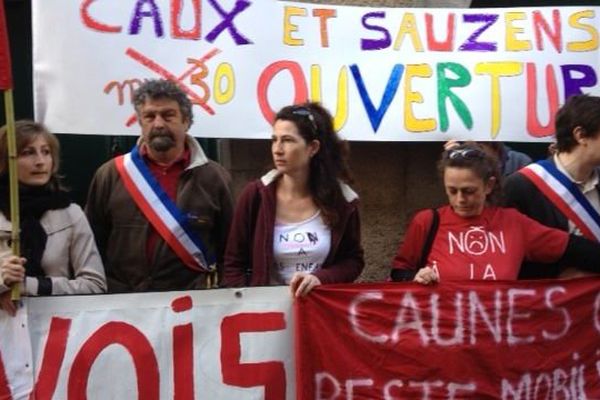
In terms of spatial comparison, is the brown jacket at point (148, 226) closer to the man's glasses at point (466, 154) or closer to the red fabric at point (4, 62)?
the red fabric at point (4, 62)

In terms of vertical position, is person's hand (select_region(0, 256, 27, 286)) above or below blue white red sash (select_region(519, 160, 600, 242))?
below

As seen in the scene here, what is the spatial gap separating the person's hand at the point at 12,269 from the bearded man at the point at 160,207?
2.41ft

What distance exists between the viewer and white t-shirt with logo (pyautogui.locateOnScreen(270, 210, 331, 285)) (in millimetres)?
4184

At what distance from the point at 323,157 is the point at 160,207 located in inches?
27.5

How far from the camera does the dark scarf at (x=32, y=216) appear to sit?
396 cm

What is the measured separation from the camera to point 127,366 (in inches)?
156

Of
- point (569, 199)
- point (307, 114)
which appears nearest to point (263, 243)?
point (307, 114)

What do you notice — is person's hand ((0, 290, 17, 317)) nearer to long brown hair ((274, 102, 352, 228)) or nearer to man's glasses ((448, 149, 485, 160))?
long brown hair ((274, 102, 352, 228))

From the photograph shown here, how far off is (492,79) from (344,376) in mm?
2008

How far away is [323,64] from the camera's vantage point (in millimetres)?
5301

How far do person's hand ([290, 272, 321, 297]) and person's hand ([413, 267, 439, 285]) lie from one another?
1.36ft

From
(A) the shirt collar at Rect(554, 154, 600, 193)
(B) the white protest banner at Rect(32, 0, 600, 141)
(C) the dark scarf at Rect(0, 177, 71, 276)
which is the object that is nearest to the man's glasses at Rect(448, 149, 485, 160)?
(A) the shirt collar at Rect(554, 154, 600, 193)

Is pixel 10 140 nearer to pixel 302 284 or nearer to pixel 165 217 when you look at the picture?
pixel 165 217

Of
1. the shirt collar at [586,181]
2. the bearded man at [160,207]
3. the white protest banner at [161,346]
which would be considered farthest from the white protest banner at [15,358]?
the shirt collar at [586,181]
